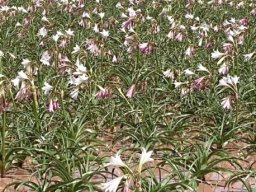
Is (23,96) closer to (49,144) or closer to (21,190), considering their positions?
(49,144)

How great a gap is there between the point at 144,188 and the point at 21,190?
1.13m

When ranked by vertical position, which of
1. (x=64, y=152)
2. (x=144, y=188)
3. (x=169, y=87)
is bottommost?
(x=144, y=188)

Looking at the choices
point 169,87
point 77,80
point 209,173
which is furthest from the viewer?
point 169,87

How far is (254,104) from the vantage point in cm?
644

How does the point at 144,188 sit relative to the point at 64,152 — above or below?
below

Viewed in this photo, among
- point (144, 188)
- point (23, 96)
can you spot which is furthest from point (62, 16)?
point (144, 188)

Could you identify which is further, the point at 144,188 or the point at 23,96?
the point at 23,96

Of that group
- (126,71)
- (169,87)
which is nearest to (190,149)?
(169,87)

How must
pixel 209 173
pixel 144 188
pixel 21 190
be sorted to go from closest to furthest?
1. pixel 144 188
2. pixel 21 190
3. pixel 209 173

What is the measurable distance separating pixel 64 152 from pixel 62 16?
7.67 m

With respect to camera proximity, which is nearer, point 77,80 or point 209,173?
point 209,173

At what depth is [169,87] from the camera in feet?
24.0

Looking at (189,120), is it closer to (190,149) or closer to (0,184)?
(190,149)

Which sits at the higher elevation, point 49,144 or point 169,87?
point 169,87
